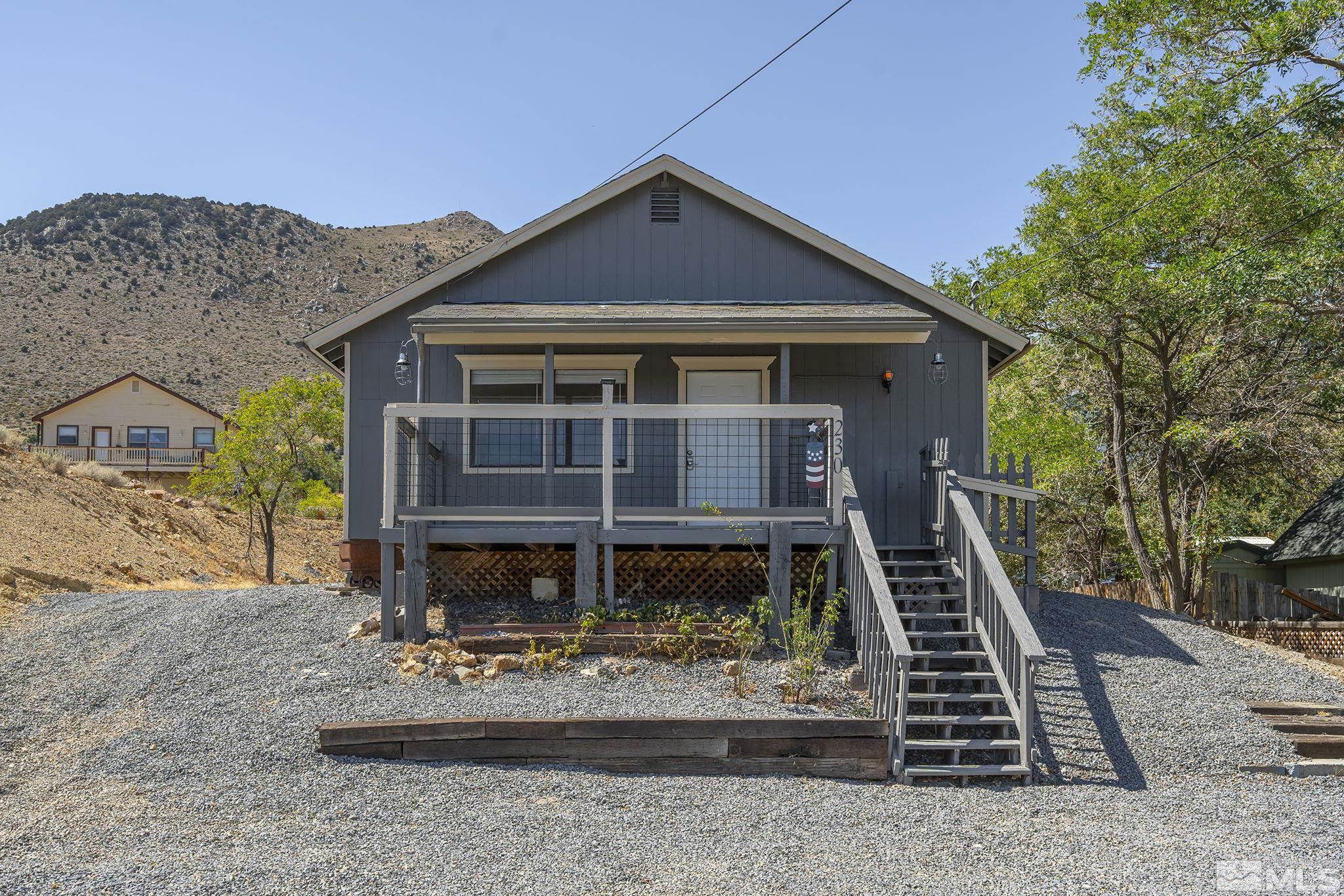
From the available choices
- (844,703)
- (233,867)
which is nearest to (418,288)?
(844,703)

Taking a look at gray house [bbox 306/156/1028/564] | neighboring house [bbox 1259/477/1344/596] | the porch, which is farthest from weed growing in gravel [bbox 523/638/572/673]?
the porch

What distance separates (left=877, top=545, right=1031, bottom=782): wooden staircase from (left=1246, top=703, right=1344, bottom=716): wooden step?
2.29 metres

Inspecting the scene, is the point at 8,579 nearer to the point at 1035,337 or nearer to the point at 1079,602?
the point at 1079,602

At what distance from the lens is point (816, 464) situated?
32.8ft

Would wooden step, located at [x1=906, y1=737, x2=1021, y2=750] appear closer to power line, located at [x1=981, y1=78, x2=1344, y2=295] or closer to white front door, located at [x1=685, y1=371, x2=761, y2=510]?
white front door, located at [x1=685, y1=371, x2=761, y2=510]

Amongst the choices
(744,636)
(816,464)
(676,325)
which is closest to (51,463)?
(676,325)

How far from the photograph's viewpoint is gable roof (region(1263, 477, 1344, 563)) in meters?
15.9

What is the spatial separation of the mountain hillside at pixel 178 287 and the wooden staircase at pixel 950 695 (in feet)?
154

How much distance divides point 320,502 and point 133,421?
890 inches

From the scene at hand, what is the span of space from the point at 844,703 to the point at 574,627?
99.9 inches

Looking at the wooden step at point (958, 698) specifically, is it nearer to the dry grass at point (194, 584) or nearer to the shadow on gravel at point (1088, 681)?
the shadow on gravel at point (1088, 681)

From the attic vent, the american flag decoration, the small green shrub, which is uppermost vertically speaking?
the attic vent

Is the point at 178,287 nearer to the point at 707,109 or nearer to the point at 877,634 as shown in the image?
the point at 707,109

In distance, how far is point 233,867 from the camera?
5.24 metres
